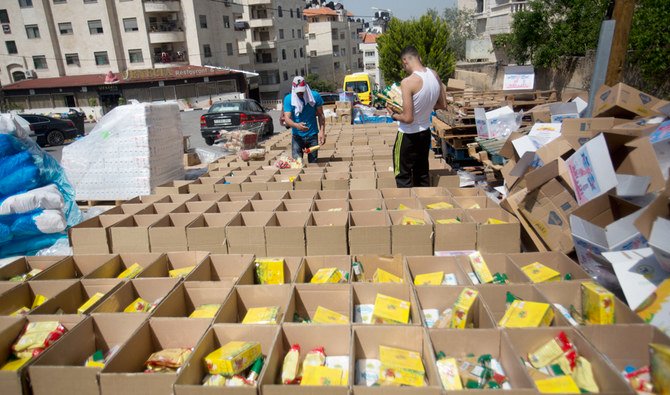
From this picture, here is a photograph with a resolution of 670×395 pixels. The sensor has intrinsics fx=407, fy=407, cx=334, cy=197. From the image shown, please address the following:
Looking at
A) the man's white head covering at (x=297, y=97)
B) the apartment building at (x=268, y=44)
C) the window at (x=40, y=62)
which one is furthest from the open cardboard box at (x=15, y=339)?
the apartment building at (x=268, y=44)

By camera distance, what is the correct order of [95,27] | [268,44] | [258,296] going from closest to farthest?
[258,296] → [95,27] → [268,44]

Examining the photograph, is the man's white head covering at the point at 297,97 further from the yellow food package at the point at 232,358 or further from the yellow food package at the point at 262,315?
the yellow food package at the point at 232,358

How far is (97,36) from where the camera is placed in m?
31.8

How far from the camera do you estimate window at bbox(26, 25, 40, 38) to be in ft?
104

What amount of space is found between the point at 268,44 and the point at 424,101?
40.7 metres

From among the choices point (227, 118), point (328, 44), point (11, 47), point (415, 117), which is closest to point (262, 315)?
point (415, 117)

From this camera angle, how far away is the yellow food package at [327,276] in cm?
282

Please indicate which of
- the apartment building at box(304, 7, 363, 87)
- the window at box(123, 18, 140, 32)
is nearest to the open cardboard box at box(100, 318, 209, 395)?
the window at box(123, 18, 140, 32)

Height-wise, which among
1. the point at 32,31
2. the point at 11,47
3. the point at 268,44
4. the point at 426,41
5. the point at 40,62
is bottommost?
the point at 426,41

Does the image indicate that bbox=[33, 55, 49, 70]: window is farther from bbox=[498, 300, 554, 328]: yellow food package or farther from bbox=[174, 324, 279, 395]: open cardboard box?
bbox=[498, 300, 554, 328]: yellow food package

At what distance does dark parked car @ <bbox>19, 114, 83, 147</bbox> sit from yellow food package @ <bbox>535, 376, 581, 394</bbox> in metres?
18.1

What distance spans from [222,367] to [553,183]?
2.83 metres

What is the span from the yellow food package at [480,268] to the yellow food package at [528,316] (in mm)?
502

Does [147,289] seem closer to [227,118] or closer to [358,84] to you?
[227,118]
